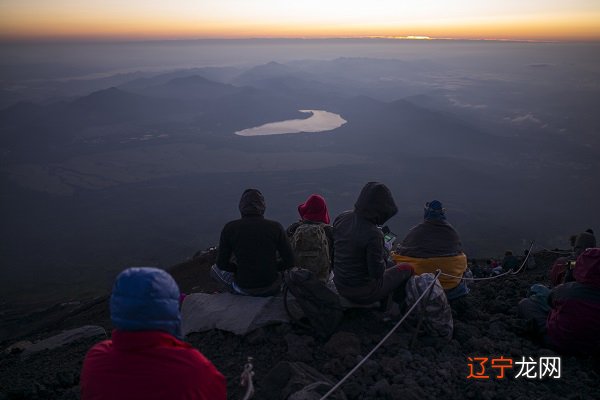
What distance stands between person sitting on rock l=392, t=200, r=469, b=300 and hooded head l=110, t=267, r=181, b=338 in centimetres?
372

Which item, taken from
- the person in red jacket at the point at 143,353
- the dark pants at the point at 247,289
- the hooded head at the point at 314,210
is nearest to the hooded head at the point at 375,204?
the hooded head at the point at 314,210

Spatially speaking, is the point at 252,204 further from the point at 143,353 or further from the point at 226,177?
the point at 226,177

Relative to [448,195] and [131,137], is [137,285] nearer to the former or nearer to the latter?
[448,195]

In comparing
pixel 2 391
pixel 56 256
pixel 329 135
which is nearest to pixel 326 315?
pixel 2 391

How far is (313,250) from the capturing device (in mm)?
5172

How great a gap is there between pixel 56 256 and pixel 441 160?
3587 inches

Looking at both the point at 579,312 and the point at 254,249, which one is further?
the point at 254,249

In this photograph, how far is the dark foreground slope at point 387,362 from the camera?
3.50m

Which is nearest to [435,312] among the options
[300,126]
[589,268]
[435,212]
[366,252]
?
[366,252]

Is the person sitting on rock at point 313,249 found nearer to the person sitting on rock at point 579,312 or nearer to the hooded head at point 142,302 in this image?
the person sitting on rock at point 579,312

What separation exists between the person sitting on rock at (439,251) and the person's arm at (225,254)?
2333 mm

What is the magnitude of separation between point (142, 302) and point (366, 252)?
2789 millimetres

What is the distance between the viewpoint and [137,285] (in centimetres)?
197

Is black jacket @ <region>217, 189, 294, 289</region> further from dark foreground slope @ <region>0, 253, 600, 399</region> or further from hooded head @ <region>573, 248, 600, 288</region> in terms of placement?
hooded head @ <region>573, 248, 600, 288</region>
